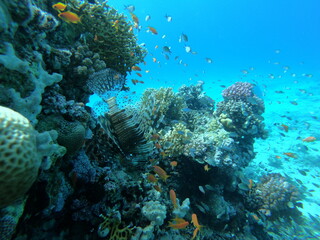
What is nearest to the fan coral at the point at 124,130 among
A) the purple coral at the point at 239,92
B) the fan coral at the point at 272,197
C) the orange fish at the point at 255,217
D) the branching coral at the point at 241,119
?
the orange fish at the point at 255,217

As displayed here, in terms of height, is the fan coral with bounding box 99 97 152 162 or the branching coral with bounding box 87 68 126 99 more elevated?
the branching coral with bounding box 87 68 126 99

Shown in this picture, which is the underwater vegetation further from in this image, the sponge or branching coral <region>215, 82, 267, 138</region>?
branching coral <region>215, 82, 267, 138</region>

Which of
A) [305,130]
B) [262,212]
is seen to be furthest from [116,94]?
[305,130]

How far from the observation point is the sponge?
112cm

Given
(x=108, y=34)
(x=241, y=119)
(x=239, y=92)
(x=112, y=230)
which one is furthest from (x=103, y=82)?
(x=239, y=92)

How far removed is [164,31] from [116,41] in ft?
378

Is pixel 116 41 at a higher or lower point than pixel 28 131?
higher

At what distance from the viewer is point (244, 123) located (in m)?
7.35

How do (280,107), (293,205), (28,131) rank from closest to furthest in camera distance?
1. (28,131)
2. (293,205)
3. (280,107)

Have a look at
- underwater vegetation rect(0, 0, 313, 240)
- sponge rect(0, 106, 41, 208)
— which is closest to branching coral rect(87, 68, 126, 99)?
underwater vegetation rect(0, 0, 313, 240)

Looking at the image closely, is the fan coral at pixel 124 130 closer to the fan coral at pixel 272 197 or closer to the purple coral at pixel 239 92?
the fan coral at pixel 272 197

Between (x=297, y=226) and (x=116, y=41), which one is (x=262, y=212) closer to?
(x=297, y=226)

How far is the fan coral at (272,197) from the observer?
577 centimetres

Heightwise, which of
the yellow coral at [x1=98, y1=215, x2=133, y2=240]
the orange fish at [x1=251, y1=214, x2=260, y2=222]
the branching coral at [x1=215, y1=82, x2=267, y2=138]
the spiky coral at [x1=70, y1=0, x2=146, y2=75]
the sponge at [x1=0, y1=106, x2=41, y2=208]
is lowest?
the yellow coral at [x1=98, y1=215, x2=133, y2=240]
